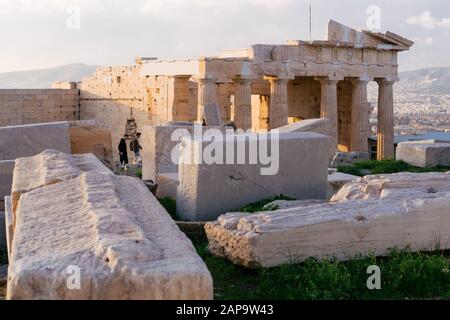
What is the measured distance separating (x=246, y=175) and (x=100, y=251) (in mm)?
4714

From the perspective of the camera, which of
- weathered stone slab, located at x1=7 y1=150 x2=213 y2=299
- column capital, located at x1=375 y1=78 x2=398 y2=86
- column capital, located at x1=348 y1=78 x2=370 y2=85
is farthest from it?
column capital, located at x1=375 y1=78 x2=398 y2=86

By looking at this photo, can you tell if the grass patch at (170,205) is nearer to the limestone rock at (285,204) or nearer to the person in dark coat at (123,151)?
the limestone rock at (285,204)

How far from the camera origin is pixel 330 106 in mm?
24953

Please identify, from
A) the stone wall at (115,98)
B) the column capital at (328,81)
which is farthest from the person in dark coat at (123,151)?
the column capital at (328,81)

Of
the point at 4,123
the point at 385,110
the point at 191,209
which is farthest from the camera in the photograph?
the point at 385,110

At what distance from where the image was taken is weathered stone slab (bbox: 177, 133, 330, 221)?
8.45m

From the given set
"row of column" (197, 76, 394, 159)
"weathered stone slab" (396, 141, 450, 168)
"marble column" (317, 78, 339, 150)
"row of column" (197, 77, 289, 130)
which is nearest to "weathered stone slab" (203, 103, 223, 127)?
"weathered stone slab" (396, 141, 450, 168)

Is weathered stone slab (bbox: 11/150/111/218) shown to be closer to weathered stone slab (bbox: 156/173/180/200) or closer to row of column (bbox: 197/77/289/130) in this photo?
weathered stone slab (bbox: 156/173/180/200)
